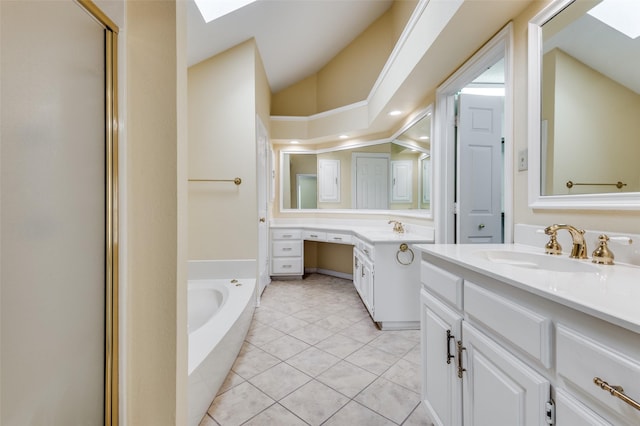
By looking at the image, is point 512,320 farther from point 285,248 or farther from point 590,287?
point 285,248

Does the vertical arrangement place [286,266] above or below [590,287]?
below

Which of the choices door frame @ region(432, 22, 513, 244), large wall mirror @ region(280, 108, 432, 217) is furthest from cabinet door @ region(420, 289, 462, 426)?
large wall mirror @ region(280, 108, 432, 217)

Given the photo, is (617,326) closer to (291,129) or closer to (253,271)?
(253,271)

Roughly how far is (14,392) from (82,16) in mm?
1036

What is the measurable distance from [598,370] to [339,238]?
9.54ft

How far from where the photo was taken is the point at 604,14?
1.00 m

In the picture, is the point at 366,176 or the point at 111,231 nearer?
the point at 111,231

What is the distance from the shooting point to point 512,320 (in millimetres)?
724

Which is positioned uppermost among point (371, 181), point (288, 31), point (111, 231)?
point (288, 31)

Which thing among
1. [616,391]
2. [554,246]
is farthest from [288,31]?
[616,391]

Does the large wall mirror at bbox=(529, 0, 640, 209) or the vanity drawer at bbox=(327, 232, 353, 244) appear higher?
the large wall mirror at bbox=(529, 0, 640, 209)

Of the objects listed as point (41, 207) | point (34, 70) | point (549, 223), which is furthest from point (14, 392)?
point (549, 223)

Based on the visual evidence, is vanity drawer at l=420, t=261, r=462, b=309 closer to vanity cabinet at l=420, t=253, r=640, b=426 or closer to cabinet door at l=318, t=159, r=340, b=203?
vanity cabinet at l=420, t=253, r=640, b=426

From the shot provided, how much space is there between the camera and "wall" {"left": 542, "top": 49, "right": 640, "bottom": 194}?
941 mm
